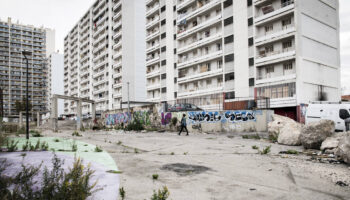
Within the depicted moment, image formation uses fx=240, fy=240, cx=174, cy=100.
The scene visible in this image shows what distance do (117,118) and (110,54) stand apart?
118 feet

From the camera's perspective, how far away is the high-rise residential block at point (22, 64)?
9644 cm

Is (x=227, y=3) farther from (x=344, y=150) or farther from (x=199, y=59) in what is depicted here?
(x=344, y=150)

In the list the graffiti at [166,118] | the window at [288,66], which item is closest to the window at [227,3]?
the window at [288,66]

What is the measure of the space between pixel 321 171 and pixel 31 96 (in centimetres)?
11663

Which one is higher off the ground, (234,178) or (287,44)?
(287,44)

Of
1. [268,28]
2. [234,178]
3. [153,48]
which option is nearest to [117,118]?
[153,48]

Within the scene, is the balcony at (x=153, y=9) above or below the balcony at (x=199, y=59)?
above

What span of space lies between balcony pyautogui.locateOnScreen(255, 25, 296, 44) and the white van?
526 inches

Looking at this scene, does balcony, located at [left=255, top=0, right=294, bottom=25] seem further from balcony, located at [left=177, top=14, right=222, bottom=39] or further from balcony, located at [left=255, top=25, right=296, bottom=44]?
balcony, located at [left=177, top=14, right=222, bottom=39]

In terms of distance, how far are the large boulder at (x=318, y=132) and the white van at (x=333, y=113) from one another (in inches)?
270

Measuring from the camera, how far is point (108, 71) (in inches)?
2515

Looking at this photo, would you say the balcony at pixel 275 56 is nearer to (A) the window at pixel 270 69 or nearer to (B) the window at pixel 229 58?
(A) the window at pixel 270 69

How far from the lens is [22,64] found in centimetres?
10200

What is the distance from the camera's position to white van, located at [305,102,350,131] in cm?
1479
